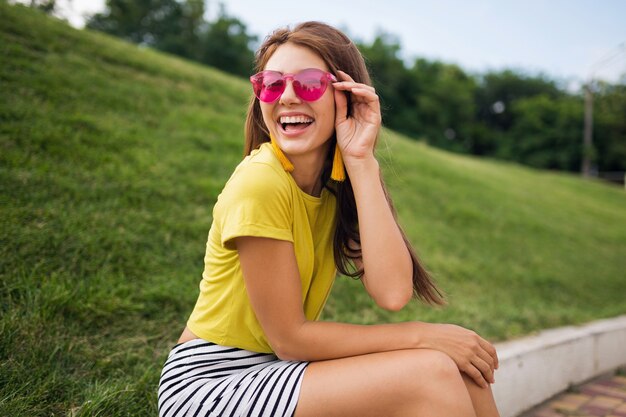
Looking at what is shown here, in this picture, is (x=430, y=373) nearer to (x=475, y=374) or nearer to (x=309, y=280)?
(x=475, y=374)

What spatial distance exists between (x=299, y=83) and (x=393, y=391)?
41.4 inches

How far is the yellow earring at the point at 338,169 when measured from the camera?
1.88 meters

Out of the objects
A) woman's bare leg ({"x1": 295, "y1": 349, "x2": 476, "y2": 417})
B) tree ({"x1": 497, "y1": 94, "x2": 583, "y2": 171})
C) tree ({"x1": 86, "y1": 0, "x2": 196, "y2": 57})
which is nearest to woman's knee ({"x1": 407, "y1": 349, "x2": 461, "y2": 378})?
woman's bare leg ({"x1": 295, "y1": 349, "x2": 476, "y2": 417})

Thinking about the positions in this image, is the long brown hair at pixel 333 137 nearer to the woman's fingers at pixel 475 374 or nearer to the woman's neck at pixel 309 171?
the woman's neck at pixel 309 171

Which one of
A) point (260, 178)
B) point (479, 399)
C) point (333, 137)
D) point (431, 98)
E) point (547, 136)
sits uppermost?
point (431, 98)

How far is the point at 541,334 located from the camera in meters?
4.00

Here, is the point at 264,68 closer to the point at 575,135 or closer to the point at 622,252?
the point at 622,252

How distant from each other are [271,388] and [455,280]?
3.97 m

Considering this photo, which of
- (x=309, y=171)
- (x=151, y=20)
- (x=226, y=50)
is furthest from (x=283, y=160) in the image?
(x=151, y=20)

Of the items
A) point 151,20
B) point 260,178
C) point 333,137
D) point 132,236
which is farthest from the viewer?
point 151,20

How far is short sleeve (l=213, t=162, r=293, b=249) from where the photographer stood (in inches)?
59.0

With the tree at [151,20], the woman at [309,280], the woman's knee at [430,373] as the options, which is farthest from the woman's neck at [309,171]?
the tree at [151,20]

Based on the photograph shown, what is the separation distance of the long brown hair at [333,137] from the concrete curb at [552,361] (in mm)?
1139

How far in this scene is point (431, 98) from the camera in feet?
174
